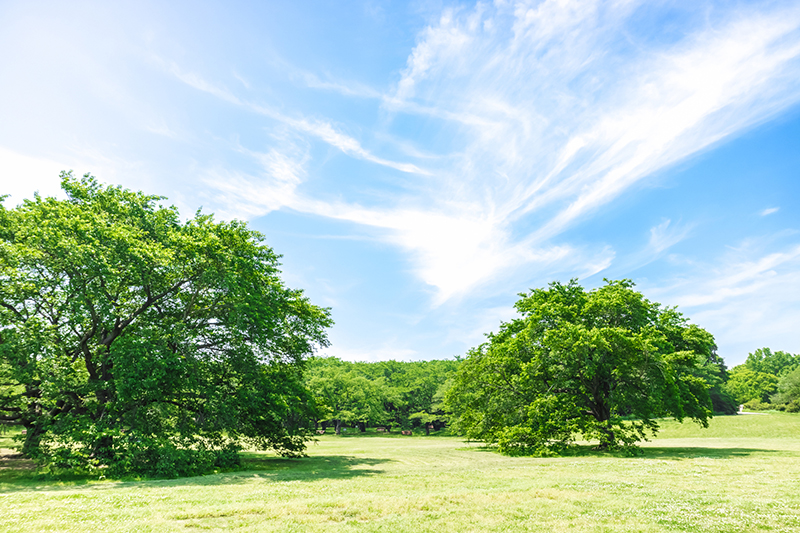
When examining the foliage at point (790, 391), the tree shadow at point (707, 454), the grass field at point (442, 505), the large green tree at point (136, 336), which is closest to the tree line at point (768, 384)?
the foliage at point (790, 391)

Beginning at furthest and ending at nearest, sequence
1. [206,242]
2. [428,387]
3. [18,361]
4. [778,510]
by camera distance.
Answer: [428,387] < [206,242] < [18,361] < [778,510]

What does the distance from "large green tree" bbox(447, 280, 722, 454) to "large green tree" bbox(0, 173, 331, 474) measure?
51.5 feet

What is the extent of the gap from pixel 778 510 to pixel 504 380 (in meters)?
26.1

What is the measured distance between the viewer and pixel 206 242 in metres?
20.9

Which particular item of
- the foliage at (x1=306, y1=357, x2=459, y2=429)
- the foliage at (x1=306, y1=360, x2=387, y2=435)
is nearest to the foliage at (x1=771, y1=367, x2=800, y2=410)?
the foliage at (x1=306, y1=357, x2=459, y2=429)

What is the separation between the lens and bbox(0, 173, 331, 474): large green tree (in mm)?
18094

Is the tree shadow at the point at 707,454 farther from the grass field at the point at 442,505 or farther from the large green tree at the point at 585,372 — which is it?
the grass field at the point at 442,505

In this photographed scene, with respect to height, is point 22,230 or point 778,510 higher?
point 22,230

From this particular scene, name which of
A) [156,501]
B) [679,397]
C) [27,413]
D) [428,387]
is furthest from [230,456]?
[428,387]

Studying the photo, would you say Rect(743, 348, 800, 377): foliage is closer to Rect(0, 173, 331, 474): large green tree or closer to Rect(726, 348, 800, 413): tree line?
Rect(726, 348, 800, 413): tree line

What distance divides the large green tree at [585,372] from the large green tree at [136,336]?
15.7 metres

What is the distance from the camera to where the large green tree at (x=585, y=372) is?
90.1 feet

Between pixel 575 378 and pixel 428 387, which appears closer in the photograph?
pixel 575 378

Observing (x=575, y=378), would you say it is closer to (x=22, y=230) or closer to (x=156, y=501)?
(x=156, y=501)
